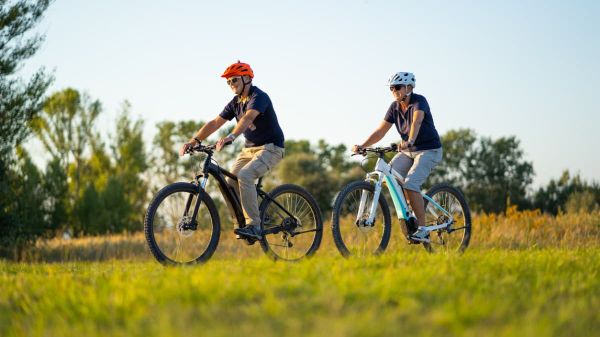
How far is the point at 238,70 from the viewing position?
7922 mm

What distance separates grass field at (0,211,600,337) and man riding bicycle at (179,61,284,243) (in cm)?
183

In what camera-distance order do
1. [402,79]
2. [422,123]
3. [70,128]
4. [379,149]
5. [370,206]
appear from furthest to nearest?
[70,128] → [422,123] → [402,79] → [379,149] → [370,206]

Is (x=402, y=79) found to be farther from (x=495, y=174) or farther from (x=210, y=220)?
(x=495, y=174)

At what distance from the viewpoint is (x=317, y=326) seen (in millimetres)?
3678

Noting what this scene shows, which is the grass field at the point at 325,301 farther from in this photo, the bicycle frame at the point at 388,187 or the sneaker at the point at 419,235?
the sneaker at the point at 419,235

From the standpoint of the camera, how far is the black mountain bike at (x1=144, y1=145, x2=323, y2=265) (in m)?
7.35

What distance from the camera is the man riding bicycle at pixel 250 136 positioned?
309 inches

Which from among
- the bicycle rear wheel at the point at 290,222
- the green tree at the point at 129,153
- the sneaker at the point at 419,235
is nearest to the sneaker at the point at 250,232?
the bicycle rear wheel at the point at 290,222

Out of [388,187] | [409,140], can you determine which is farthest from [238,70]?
[388,187]

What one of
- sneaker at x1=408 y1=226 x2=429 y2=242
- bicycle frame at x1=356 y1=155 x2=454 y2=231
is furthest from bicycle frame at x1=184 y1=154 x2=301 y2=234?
sneaker at x1=408 y1=226 x2=429 y2=242

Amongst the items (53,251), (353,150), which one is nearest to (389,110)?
(353,150)

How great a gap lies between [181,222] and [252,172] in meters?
1.03

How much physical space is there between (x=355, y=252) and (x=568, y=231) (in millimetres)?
7633

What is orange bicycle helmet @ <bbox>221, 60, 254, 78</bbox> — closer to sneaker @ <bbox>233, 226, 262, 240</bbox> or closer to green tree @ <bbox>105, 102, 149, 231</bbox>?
sneaker @ <bbox>233, 226, 262, 240</bbox>
